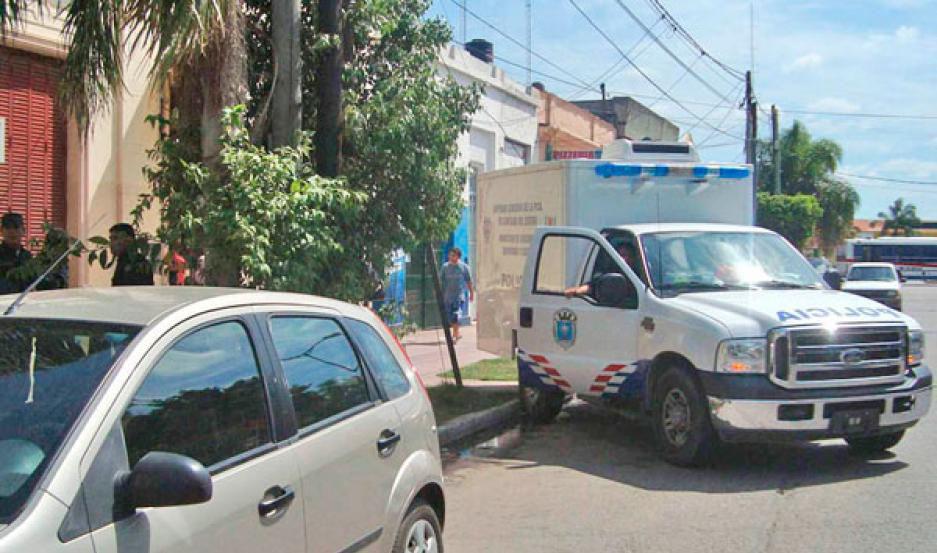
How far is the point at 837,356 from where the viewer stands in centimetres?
771

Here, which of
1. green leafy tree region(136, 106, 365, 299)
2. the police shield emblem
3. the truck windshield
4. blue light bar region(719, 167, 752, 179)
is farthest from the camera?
blue light bar region(719, 167, 752, 179)

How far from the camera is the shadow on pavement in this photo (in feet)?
25.3

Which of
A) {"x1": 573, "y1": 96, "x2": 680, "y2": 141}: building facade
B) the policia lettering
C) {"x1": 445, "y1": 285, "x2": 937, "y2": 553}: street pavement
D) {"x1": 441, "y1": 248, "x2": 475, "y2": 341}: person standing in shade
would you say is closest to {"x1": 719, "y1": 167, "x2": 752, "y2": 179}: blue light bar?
the policia lettering

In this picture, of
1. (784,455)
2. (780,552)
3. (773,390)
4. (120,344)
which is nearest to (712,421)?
(773,390)

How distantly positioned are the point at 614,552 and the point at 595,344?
344 centimetres

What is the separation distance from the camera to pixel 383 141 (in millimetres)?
8281

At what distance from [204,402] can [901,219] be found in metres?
97.5

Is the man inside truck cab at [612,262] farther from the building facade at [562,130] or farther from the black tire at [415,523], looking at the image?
the building facade at [562,130]

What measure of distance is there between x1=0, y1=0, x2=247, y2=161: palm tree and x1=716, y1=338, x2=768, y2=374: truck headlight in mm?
4264

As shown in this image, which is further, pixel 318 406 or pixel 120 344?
pixel 318 406

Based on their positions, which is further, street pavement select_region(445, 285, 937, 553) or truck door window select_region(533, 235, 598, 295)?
truck door window select_region(533, 235, 598, 295)

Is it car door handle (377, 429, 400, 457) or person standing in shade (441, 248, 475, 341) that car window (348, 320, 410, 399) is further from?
person standing in shade (441, 248, 475, 341)

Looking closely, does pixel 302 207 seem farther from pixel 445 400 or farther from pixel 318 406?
pixel 445 400

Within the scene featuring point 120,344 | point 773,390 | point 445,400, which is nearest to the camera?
point 120,344
